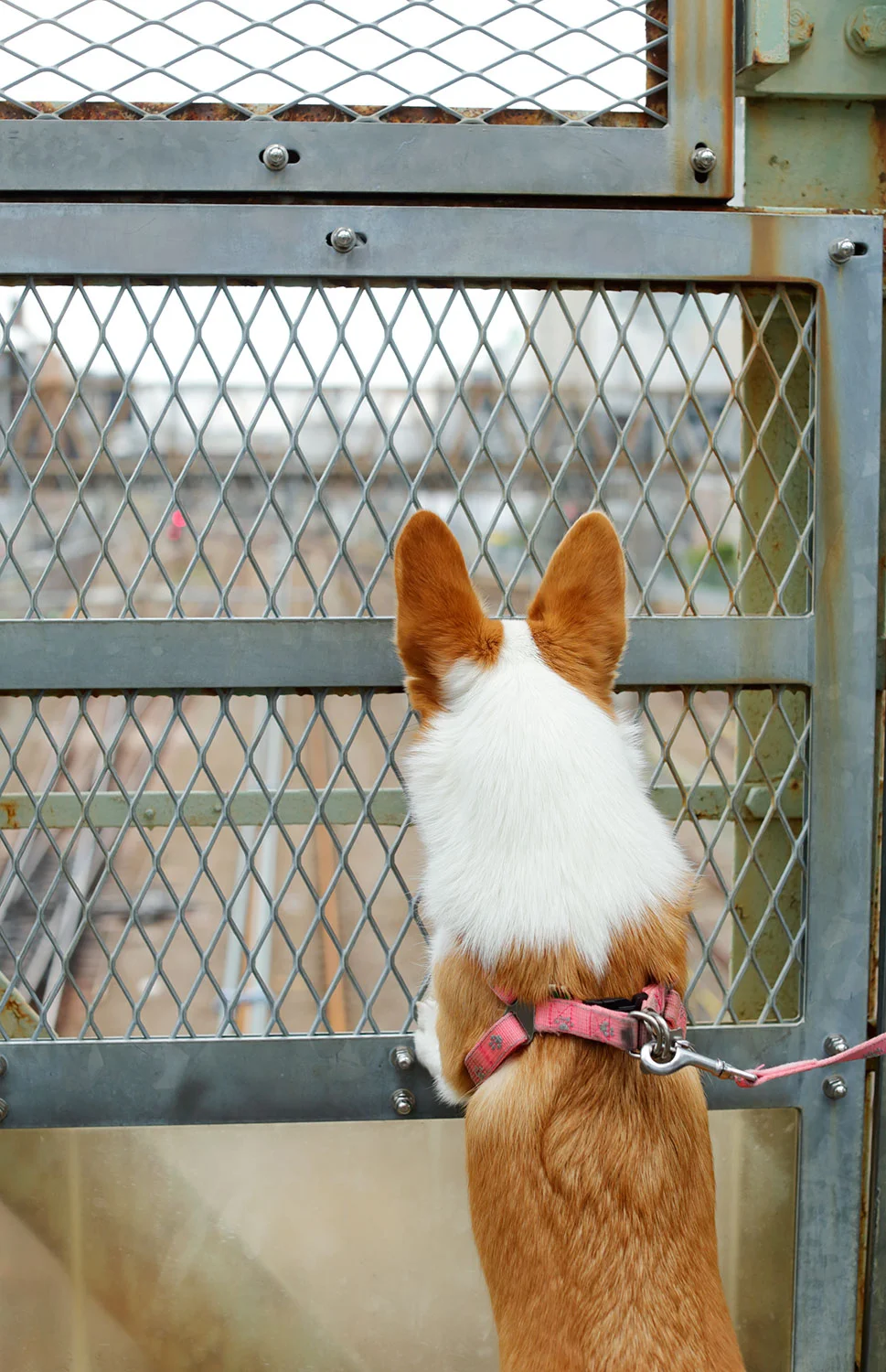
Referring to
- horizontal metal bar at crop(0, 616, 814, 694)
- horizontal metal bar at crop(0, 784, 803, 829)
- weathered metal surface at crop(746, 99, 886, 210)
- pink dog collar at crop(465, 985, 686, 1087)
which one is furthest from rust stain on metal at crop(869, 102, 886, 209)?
pink dog collar at crop(465, 985, 686, 1087)

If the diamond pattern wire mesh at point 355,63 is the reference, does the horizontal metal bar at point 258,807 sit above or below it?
below

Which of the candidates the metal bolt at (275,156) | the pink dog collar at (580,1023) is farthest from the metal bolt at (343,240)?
the pink dog collar at (580,1023)

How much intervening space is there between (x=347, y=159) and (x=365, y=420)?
34 centimetres

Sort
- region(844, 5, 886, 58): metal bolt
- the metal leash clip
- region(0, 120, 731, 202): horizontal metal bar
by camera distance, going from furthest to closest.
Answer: region(844, 5, 886, 58): metal bolt → region(0, 120, 731, 202): horizontal metal bar → the metal leash clip

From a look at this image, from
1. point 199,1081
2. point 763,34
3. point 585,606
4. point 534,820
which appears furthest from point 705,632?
point 199,1081

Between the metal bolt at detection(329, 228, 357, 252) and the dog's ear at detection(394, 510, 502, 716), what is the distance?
396 millimetres

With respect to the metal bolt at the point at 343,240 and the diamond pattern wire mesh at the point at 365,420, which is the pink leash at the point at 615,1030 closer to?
the diamond pattern wire mesh at the point at 365,420

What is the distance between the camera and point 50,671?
1.33m

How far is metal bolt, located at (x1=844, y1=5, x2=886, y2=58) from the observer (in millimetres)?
1431

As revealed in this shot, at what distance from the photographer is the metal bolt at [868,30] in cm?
143

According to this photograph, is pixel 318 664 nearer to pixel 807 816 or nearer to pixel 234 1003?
pixel 234 1003

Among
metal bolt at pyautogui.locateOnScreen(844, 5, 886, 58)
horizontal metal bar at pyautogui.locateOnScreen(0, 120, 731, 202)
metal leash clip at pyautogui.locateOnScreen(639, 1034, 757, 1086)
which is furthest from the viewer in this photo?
metal bolt at pyautogui.locateOnScreen(844, 5, 886, 58)

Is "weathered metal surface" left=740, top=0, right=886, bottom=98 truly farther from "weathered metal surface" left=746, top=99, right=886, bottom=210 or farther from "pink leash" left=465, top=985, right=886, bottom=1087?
"pink leash" left=465, top=985, right=886, bottom=1087

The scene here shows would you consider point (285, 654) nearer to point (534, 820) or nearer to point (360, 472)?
point (360, 472)
